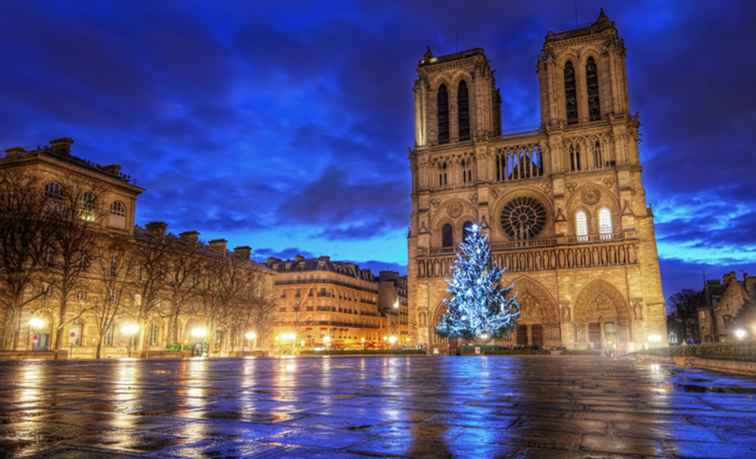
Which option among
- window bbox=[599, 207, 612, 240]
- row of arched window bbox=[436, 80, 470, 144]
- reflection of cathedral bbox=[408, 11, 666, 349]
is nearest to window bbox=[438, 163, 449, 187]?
reflection of cathedral bbox=[408, 11, 666, 349]

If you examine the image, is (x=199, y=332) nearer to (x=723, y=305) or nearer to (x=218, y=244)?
(x=218, y=244)

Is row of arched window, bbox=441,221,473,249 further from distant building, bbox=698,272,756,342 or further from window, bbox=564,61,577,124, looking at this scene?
distant building, bbox=698,272,756,342

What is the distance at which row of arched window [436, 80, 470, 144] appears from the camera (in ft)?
220

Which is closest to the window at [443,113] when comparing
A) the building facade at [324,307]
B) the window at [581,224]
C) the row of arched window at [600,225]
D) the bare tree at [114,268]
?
the window at [581,224]

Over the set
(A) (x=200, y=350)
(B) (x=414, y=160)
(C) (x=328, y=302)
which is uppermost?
(B) (x=414, y=160)

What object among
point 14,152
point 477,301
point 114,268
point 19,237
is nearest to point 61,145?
point 14,152

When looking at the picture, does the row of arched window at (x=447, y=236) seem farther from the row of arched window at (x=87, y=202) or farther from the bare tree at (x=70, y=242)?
the bare tree at (x=70, y=242)

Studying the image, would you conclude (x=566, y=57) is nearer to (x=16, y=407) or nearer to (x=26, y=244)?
(x=26, y=244)

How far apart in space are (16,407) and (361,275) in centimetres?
9215

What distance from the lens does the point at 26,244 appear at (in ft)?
99.5

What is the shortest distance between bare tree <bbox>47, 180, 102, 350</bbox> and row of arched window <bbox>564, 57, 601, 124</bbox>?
154 ft

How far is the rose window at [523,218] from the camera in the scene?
201ft

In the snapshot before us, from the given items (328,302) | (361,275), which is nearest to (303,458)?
(328,302)

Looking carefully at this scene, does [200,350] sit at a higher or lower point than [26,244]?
lower
